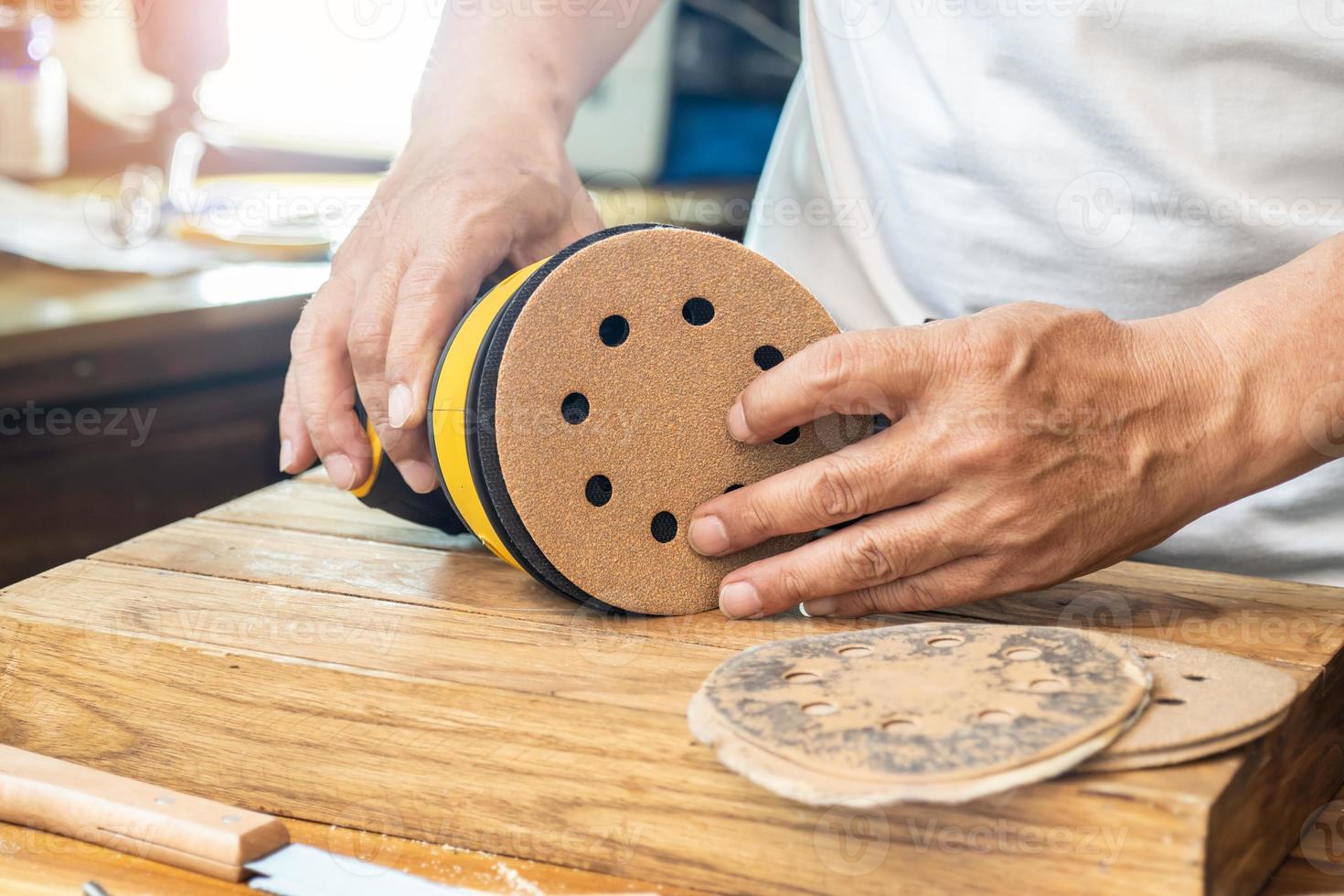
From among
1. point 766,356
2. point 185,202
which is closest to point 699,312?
point 766,356

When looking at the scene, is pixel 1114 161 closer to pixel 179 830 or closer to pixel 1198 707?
pixel 1198 707

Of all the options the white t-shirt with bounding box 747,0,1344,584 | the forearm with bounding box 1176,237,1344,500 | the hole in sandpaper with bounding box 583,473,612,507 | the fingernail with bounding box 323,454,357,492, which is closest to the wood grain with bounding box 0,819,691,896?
the hole in sandpaper with bounding box 583,473,612,507

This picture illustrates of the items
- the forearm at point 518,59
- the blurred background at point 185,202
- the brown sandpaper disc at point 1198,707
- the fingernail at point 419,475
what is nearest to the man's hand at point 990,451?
the brown sandpaper disc at point 1198,707

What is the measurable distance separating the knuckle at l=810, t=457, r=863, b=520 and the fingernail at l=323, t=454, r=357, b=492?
0.36m

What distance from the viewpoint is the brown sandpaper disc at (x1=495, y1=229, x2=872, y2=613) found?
0.69 metres

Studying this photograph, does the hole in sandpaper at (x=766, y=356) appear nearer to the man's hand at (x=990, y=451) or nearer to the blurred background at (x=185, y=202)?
the man's hand at (x=990, y=451)

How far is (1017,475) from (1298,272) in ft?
0.68

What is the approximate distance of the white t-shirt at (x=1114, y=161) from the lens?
86 centimetres

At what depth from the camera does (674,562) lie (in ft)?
2.43

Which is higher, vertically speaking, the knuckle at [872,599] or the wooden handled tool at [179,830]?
the knuckle at [872,599]

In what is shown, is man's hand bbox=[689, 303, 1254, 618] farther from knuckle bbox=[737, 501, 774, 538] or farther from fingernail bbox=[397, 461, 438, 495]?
fingernail bbox=[397, 461, 438, 495]

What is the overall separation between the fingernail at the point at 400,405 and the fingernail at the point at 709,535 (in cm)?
20

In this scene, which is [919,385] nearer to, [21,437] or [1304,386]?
[1304,386]

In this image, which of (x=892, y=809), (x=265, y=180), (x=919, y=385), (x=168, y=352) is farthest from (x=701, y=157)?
(x=892, y=809)
